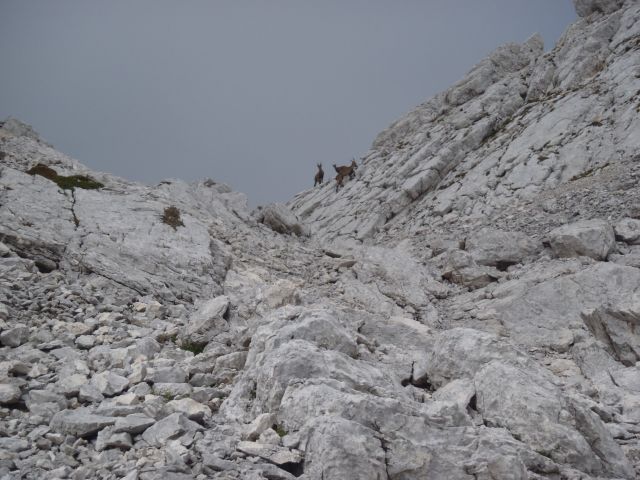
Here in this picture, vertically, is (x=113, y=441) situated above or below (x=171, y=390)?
below

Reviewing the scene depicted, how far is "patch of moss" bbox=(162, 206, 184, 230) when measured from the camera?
19480mm

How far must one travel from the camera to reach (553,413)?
7.59 m

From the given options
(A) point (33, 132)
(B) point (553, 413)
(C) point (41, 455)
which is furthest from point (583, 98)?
(A) point (33, 132)

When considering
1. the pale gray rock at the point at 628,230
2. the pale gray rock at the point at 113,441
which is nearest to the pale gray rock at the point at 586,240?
the pale gray rock at the point at 628,230

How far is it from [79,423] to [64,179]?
1732cm

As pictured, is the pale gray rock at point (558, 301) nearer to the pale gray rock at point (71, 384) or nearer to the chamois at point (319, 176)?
the pale gray rock at point (71, 384)

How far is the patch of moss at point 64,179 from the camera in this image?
19844 millimetres

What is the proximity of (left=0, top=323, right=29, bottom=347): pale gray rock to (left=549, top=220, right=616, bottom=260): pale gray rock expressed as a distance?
19.4 meters

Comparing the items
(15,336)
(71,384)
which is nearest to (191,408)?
(71,384)

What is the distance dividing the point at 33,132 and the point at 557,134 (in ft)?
133

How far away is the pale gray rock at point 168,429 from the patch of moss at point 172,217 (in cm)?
1370

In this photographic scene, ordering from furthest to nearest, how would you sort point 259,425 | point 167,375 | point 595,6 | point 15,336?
point 595,6, point 15,336, point 167,375, point 259,425

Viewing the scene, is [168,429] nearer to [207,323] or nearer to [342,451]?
[342,451]

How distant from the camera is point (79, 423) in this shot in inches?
254
